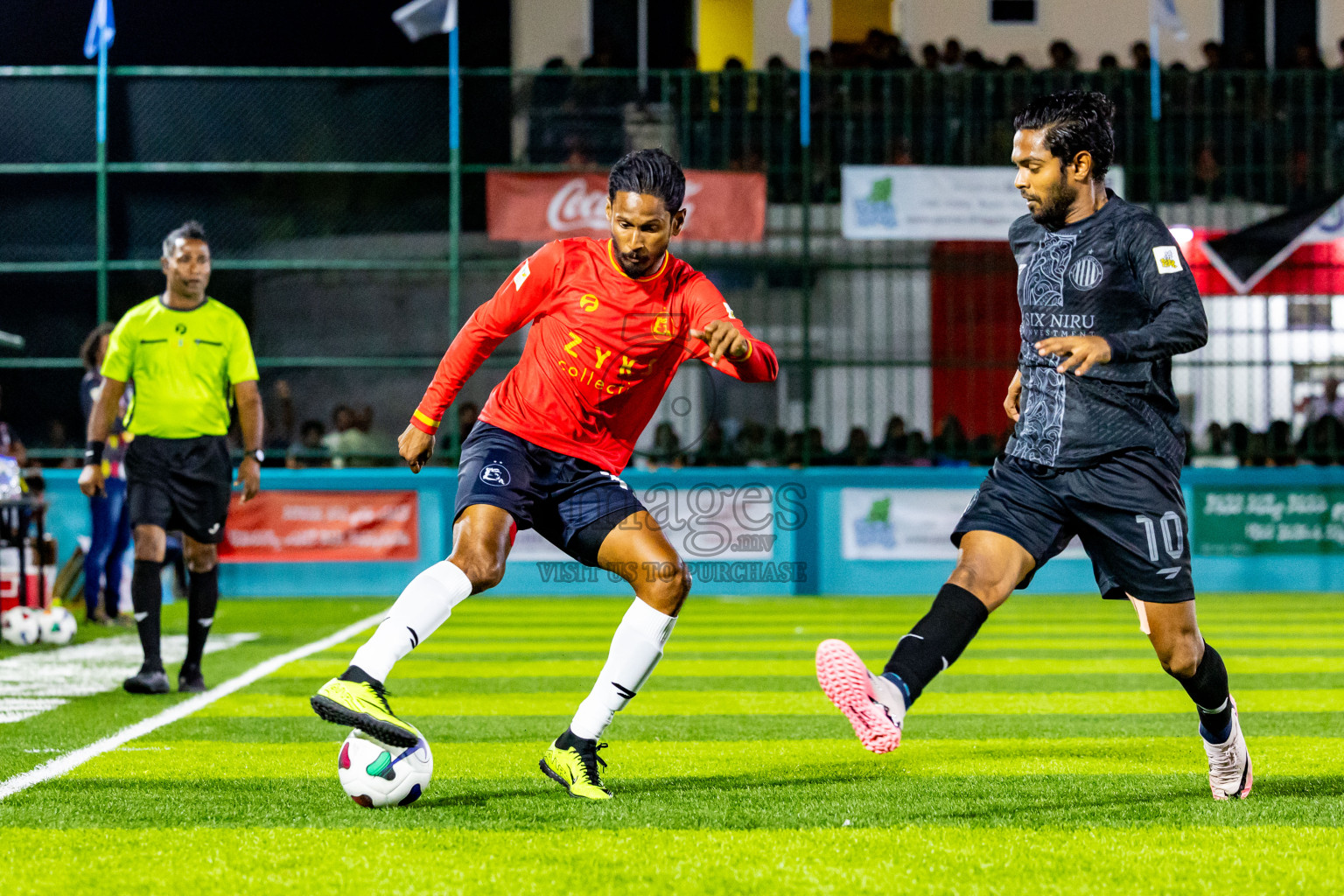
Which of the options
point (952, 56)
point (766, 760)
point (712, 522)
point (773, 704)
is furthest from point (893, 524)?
point (766, 760)

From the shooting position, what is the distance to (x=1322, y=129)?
52.5 feet

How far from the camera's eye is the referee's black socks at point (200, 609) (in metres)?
7.05

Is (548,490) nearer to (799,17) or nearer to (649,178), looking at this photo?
(649,178)

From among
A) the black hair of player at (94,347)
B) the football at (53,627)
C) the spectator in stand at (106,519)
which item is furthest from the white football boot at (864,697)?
the black hair of player at (94,347)

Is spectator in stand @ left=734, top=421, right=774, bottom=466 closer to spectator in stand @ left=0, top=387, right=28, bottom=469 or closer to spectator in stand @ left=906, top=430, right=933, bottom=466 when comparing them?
spectator in stand @ left=906, top=430, right=933, bottom=466

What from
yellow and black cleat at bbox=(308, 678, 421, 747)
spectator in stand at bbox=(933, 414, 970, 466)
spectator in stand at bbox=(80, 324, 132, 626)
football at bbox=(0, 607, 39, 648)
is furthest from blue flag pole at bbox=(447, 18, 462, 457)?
yellow and black cleat at bbox=(308, 678, 421, 747)

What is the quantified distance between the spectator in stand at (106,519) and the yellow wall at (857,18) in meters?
12.7

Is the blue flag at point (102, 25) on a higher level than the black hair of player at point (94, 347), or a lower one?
higher

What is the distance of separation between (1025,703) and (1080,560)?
25.6 ft

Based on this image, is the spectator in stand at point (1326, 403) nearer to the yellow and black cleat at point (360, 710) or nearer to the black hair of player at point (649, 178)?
the black hair of player at point (649, 178)

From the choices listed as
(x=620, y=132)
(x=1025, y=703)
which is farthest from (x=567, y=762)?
(x=620, y=132)

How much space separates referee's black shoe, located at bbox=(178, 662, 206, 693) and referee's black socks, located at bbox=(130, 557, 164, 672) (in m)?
0.14

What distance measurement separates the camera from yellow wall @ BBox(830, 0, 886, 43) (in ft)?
67.1

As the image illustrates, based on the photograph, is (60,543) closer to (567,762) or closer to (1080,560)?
(1080,560)
